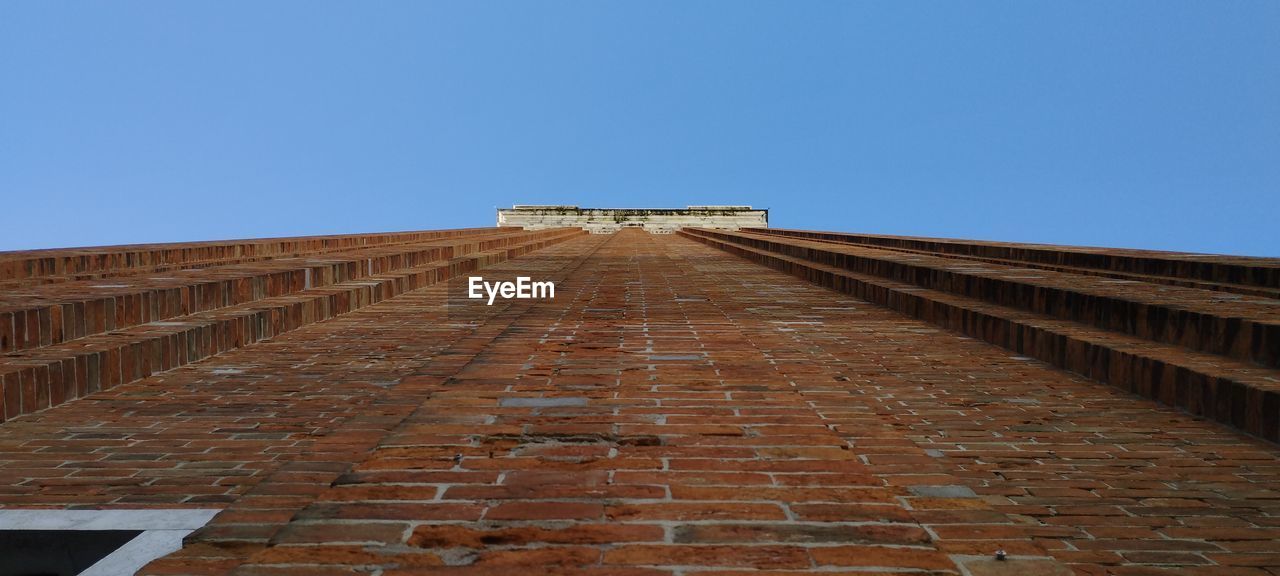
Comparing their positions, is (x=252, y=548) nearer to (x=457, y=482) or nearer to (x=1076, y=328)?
(x=457, y=482)

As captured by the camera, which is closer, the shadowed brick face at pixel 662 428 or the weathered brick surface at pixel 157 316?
the shadowed brick face at pixel 662 428

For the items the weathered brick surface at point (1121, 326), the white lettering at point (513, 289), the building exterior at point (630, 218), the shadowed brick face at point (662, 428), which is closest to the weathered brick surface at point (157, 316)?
the shadowed brick face at point (662, 428)

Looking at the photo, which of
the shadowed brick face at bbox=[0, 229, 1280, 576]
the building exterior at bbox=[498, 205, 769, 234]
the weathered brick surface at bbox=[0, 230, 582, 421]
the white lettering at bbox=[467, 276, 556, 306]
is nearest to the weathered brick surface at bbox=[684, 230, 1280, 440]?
the shadowed brick face at bbox=[0, 229, 1280, 576]

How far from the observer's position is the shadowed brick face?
6.39ft

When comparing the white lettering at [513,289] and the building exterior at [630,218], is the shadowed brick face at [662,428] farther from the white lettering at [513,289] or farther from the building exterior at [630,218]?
the building exterior at [630,218]

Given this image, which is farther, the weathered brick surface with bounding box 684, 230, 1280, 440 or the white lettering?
the white lettering

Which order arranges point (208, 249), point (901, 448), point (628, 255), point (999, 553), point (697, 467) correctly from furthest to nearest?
1. point (628, 255)
2. point (208, 249)
3. point (901, 448)
4. point (697, 467)
5. point (999, 553)

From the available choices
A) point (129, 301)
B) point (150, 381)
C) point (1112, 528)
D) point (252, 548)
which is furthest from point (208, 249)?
point (1112, 528)

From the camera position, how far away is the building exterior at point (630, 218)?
1409 inches

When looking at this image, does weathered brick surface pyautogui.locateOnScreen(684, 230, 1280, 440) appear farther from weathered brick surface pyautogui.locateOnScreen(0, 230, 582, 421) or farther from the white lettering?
weathered brick surface pyautogui.locateOnScreen(0, 230, 582, 421)

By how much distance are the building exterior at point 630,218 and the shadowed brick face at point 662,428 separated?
2860 cm

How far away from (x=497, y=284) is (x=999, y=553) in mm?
7669

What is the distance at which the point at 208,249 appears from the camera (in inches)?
409

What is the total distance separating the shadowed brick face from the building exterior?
93.8 feet
